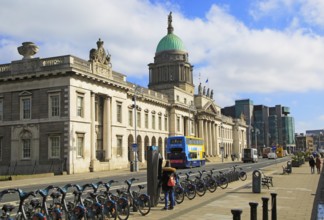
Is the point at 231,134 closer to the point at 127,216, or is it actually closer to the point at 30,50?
the point at 30,50

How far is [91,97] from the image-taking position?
46.8 metres

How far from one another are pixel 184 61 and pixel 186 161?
53210 mm

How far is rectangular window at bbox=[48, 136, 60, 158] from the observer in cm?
4297

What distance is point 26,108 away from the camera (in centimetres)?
4509

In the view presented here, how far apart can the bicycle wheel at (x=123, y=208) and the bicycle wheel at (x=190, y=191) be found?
5904 millimetres

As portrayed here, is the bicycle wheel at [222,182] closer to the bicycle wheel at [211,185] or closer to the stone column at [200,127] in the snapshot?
the bicycle wheel at [211,185]

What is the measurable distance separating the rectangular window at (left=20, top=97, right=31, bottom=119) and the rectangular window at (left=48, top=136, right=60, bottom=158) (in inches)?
159

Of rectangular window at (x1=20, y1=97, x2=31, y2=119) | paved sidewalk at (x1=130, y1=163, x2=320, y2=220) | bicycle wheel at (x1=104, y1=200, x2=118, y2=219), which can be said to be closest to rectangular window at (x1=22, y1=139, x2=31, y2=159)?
rectangular window at (x1=20, y1=97, x2=31, y2=119)

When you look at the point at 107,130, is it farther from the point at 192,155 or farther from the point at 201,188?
the point at 201,188

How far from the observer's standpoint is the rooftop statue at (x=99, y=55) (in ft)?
159

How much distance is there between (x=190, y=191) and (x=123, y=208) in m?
6.17

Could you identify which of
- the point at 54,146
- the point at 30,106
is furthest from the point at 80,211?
the point at 30,106

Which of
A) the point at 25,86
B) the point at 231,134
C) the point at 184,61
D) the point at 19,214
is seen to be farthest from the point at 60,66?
the point at 231,134

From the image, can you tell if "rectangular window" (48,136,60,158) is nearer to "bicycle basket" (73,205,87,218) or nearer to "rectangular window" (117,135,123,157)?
"rectangular window" (117,135,123,157)
